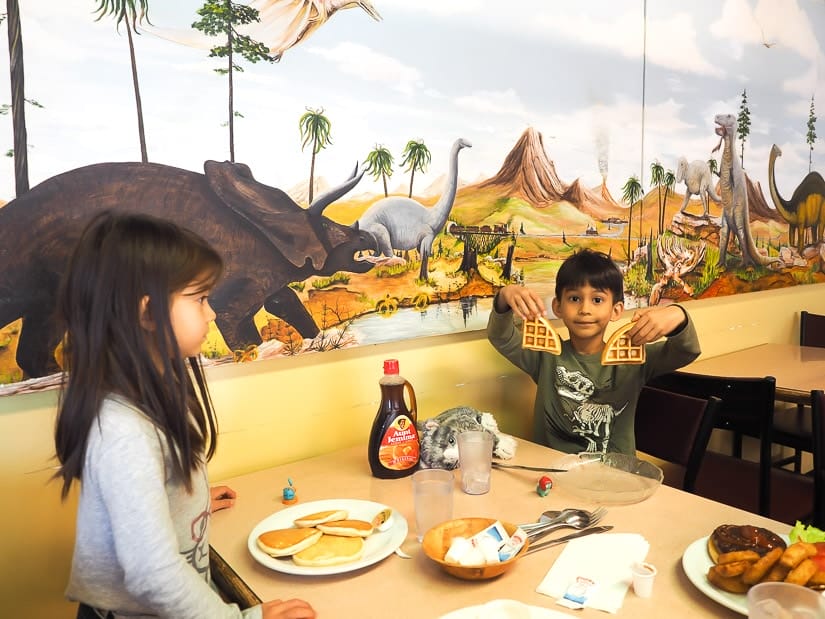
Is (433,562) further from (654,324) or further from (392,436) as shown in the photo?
(654,324)

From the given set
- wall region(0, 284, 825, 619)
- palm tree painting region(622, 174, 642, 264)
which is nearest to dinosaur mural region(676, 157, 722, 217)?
palm tree painting region(622, 174, 642, 264)

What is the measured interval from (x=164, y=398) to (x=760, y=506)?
1719mm

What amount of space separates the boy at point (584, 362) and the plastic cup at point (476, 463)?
510mm

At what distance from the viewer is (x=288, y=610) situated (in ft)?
2.86

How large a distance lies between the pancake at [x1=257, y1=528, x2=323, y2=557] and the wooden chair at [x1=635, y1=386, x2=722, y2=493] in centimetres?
104

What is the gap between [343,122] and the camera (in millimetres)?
1550

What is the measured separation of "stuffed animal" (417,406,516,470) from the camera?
141cm

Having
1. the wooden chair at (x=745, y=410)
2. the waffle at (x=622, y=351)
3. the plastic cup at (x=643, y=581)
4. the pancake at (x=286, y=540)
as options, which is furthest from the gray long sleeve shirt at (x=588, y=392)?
the pancake at (x=286, y=540)

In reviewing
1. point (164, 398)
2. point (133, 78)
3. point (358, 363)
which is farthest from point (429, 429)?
point (133, 78)

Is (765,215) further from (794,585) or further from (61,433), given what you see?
(61,433)

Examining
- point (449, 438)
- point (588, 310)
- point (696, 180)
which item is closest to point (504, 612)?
point (449, 438)

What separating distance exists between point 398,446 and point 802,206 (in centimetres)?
266

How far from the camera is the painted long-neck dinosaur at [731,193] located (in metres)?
2.64

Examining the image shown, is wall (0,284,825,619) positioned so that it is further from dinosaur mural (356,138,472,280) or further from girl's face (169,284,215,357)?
girl's face (169,284,215,357)
